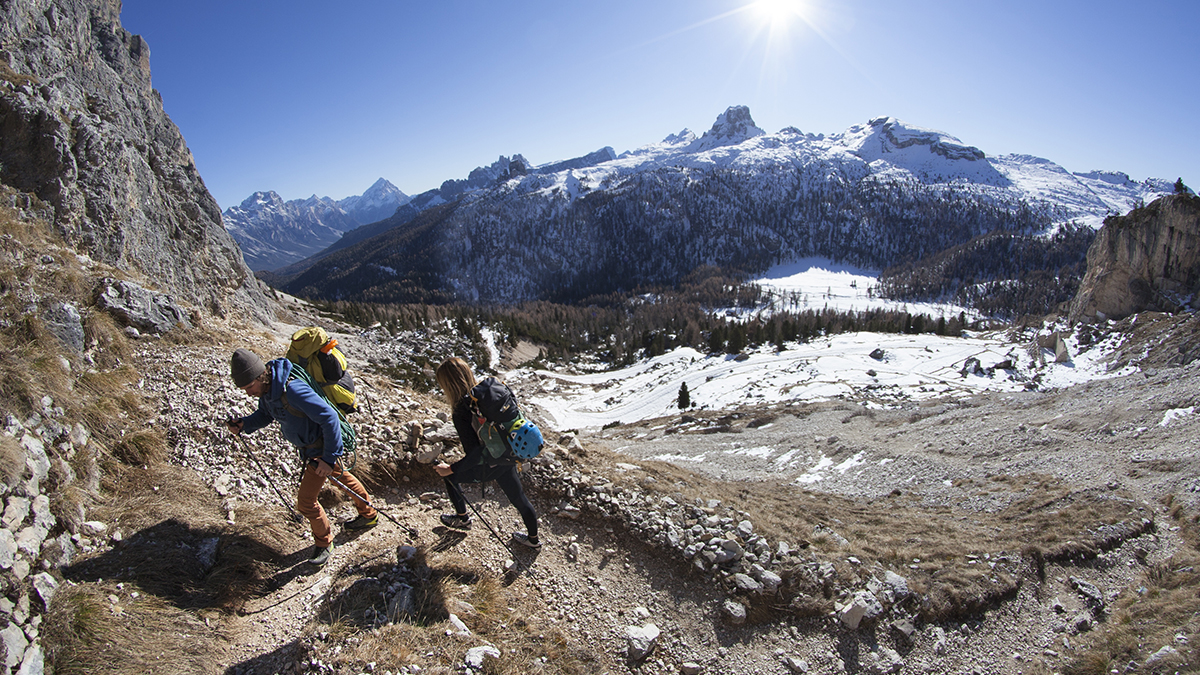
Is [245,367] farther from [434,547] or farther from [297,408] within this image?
[434,547]

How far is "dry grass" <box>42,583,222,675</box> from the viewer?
3959 mm

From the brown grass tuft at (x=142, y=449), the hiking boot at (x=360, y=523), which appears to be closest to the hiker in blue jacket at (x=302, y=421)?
the hiking boot at (x=360, y=523)

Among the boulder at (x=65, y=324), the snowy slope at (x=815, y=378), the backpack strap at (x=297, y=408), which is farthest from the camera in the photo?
the snowy slope at (x=815, y=378)

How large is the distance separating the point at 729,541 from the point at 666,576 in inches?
46.7

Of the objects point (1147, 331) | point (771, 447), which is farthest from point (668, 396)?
point (1147, 331)

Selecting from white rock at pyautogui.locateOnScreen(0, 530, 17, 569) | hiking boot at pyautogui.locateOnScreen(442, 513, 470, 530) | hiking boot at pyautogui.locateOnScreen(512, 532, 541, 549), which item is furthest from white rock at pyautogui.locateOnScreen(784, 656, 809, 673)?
white rock at pyautogui.locateOnScreen(0, 530, 17, 569)

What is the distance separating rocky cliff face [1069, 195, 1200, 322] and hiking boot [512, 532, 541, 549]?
89.0 meters

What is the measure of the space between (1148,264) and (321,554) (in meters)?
101

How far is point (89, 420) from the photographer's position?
6523mm

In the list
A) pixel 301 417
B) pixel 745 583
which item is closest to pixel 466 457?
pixel 301 417

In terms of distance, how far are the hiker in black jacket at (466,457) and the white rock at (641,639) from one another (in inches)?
77.0

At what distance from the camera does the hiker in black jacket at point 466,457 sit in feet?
20.0

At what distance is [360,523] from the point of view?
6852mm

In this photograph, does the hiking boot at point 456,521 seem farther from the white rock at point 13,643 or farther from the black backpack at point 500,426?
the white rock at point 13,643
